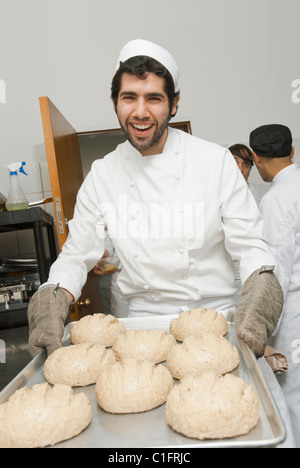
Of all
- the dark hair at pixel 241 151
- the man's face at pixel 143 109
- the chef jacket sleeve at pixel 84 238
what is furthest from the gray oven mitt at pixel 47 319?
the dark hair at pixel 241 151

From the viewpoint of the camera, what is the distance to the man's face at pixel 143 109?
1318 millimetres

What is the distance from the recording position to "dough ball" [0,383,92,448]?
766mm

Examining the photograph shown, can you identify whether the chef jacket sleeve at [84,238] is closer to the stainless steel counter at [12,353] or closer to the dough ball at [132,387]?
the dough ball at [132,387]

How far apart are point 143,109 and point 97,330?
2.18ft

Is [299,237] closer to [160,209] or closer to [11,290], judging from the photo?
[160,209]

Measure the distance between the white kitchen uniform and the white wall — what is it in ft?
5.00

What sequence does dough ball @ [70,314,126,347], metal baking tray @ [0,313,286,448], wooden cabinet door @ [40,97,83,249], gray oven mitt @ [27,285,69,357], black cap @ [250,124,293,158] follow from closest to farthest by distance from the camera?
metal baking tray @ [0,313,286,448], gray oven mitt @ [27,285,69,357], dough ball @ [70,314,126,347], black cap @ [250,124,293,158], wooden cabinet door @ [40,97,83,249]

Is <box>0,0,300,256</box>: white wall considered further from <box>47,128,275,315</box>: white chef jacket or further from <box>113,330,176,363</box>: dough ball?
<box>113,330,176,363</box>: dough ball

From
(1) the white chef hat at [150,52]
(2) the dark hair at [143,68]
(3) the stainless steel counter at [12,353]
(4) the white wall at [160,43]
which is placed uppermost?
(4) the white wall at [160,43]

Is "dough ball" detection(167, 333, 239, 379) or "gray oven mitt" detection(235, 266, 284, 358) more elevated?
"gray oven mitt" detection(235, 266, 284, 358)

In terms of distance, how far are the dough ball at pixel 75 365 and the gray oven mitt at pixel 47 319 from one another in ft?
0.18

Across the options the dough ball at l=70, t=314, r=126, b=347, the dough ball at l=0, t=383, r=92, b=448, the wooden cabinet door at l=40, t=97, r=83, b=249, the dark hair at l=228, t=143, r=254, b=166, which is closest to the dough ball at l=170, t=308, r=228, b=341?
the dough ball at l=70, t=314, r=126, b=347

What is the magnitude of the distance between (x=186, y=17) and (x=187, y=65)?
36cm

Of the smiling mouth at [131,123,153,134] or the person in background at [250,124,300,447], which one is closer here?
the smiling mouth at [131,123,153,134]
